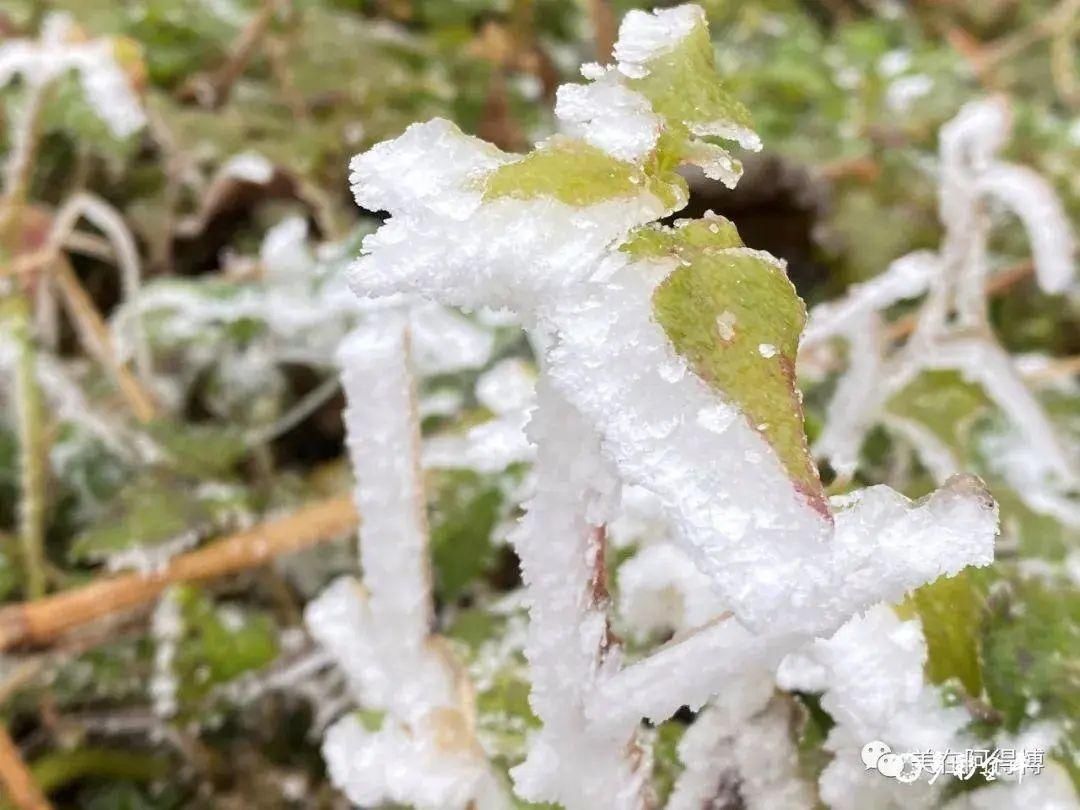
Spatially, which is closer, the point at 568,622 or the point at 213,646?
the point at 568,622

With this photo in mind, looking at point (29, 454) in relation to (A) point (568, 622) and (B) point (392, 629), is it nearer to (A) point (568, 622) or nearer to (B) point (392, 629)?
(B) point (392, 629)

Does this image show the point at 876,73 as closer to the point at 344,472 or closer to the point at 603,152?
the point at 344,472

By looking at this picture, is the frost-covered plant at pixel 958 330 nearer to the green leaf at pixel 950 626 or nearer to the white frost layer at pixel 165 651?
the green leaf at pixel 950 626

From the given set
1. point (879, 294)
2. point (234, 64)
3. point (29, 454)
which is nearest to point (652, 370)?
point (879, 294)

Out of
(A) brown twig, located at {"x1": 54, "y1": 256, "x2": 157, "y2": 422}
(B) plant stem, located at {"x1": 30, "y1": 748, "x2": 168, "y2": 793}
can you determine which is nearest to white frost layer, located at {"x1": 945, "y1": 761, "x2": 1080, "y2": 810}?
(B) plant stem, located at {"x1": 30, "y1": 748, "x2": 168, "y2": 793}

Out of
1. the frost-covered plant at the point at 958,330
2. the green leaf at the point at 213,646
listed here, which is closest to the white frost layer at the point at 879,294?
the frost-covered plant at the point at 958,330
